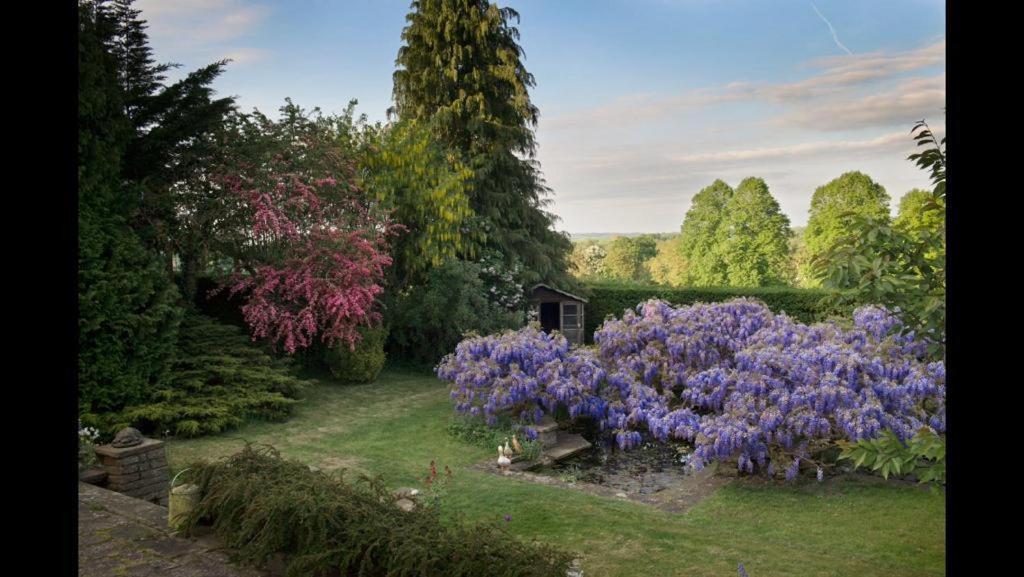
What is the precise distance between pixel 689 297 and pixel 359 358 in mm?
8326

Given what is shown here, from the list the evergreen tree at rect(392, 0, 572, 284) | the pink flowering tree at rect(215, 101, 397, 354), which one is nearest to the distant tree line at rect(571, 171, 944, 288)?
the evergreen tree at rect(392, 0, 572, 284)

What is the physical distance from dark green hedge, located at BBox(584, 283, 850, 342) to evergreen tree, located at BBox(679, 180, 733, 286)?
353 inches

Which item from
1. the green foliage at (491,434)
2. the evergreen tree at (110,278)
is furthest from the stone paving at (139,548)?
the green foliage at (491,434)

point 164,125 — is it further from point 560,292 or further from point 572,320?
point 572,320

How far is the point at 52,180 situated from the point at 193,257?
36.8 ft

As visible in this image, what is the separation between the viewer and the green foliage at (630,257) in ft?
133

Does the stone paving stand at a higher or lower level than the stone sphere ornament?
lower

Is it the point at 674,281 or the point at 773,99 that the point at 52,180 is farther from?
the point at 674,281

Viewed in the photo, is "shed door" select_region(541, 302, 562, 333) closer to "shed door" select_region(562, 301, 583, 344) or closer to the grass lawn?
"shed door" select_region(562, 301, 583, 344)

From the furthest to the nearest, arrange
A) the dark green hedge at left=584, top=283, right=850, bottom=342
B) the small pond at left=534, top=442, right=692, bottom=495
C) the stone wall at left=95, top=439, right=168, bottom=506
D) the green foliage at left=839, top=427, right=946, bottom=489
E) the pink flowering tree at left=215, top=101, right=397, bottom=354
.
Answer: the dark green hedge at left=584, top=283, right=850, bottom=342
the pink flowering tree at left=215, top=101, right=397, bottom=354
the small pond at left=534, top=442, right=692, bottom=495
the stone wall at left=95, top=439, right=168, bottom=506
the green foliage at left=839, top=427, right=946, bottom=489

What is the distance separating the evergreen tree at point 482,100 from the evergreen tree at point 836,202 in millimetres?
9995

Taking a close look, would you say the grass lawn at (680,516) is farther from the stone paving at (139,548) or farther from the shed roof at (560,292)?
the shed roof at (560,292)

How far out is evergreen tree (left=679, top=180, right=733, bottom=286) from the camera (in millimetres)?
25906

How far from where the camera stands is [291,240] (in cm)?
1120
